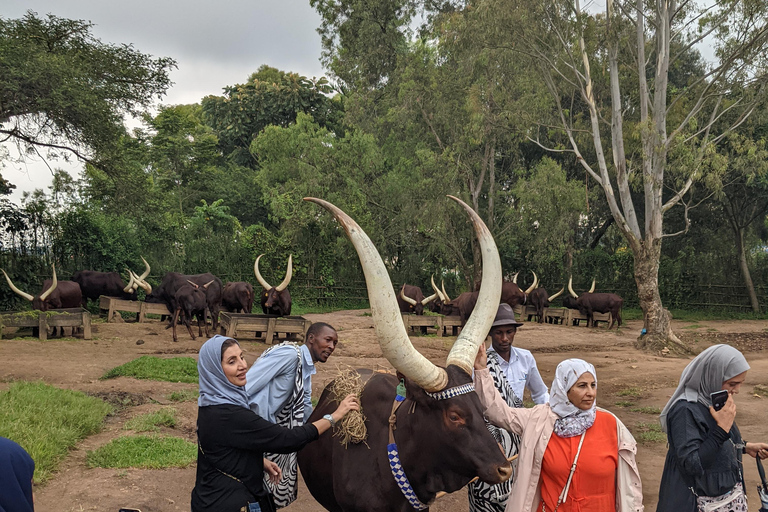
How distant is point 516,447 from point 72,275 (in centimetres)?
1792

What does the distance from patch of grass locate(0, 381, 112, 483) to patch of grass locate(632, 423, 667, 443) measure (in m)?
6.20

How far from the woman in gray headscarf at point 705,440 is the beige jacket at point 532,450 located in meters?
0.22

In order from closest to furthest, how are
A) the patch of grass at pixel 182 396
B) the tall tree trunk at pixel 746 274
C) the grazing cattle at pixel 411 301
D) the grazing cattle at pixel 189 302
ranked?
the patch of grass at pixel 182 396 → the grazing cattle at pixel 189 302 → the grazing cattle at pixel 411 301 → the tall tree trunk at pixel 746 274

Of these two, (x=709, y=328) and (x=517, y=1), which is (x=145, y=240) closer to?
(x=517, y=1)

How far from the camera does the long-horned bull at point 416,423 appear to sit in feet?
9.21

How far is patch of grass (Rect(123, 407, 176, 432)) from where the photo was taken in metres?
6.70

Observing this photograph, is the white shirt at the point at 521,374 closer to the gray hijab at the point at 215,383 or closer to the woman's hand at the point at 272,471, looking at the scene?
the woman's hand at the point at 272,471

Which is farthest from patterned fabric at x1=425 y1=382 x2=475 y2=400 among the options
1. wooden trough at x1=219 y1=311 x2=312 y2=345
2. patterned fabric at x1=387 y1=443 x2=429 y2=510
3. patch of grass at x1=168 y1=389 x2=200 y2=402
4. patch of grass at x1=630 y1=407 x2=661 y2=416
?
wooden trough at x1=219 y1=311 x2=312 y2=345

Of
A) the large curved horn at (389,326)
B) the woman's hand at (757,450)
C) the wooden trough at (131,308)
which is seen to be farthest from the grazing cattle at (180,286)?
the woman's hand at (757,450)

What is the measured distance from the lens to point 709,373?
2914 mm

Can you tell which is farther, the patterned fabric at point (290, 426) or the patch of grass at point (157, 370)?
the patch of grass at point (157, 370)

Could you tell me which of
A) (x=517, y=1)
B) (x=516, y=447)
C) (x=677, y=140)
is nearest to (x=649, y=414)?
(x=516, y=447)

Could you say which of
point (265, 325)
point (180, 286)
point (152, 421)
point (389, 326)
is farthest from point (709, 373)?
point (180, 286)

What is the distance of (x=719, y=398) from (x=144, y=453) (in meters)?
5.06
